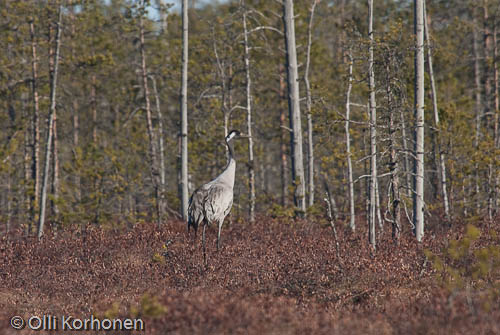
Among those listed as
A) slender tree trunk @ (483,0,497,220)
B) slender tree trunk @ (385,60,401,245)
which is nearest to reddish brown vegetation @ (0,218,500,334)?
slender tree trunk @ (385,60,401,245)

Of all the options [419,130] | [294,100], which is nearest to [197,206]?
[419,130]

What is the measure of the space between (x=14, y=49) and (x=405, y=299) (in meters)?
17.2

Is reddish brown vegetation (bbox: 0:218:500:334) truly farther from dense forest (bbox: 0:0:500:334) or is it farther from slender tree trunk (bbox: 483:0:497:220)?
slender tree trunk (bbox: 483:0:497:220)

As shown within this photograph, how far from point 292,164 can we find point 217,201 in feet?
17.2

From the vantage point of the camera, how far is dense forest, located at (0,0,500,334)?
26.7 ft

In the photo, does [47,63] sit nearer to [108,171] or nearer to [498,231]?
[108,171]

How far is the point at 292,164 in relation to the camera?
16.8 m

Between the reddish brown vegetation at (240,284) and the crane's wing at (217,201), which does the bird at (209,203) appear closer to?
the crane's wing at (217,201)

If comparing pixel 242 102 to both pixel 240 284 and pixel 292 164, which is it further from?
pixel 240 284

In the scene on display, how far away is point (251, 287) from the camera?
839 cm

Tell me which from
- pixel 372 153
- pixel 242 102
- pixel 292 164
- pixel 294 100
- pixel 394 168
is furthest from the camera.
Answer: pixel 242 102

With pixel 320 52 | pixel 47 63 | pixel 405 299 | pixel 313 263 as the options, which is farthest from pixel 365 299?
pixel 320 52

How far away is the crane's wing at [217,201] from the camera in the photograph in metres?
12.0

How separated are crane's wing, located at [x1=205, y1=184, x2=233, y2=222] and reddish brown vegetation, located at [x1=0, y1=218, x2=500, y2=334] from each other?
680 mm
